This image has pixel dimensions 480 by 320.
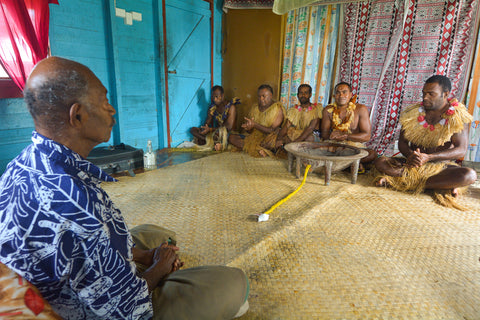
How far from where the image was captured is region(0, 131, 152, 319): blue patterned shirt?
2.21 feet

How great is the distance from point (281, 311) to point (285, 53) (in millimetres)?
4249

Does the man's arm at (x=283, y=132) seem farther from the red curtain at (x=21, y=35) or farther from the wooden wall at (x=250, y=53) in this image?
the red curtain at (x=21, y=35)

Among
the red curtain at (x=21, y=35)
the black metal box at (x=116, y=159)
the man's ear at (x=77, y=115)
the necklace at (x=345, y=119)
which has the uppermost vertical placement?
the red curtain at (x=21, y=35)

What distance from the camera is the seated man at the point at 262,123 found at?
166 inches

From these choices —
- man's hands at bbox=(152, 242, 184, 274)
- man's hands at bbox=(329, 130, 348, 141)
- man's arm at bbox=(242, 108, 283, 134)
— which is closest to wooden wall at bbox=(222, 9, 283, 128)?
man's arm at bbox=(242, 108, 283, 134)

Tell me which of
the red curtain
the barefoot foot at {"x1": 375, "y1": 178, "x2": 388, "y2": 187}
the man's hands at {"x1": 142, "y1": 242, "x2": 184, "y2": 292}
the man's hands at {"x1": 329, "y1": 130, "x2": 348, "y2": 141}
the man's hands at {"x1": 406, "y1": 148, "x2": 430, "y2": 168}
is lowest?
the barefoot foot at {"x1": 375, "y1": 178, "x2": 388, "y2": 187}

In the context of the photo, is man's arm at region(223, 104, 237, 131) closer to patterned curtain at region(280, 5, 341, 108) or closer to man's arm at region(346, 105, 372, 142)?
patterned curtain at region(280, 5, 341, 108)

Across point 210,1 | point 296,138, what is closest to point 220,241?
point 296,138

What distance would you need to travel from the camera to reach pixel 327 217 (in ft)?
7.48

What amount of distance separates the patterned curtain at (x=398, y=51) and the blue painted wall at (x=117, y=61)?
2.92 m

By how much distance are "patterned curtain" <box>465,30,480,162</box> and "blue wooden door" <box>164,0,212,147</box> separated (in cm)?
394

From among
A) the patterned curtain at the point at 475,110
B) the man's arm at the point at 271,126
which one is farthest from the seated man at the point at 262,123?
the patterned curtain at the point at 475,110

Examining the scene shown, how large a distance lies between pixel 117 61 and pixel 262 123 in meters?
2.19

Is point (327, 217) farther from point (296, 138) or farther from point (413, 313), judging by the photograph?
point (296, 138)
